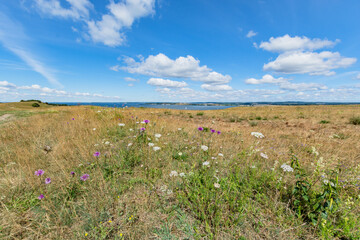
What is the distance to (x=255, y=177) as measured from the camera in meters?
2.18

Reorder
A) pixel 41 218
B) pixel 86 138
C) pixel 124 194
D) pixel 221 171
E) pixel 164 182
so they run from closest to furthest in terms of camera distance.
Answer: pixel 41 218 < pixel 124 194 < pixel 164 182 < pixel 221 171 < pixel 86 138

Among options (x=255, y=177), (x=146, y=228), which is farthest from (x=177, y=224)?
(x=255, y=177)

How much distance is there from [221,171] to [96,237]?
193 cm

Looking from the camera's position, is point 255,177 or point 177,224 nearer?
point 177,224

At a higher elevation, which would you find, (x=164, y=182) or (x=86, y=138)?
(x=86, y=138)

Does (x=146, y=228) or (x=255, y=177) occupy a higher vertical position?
(x=255, y=177)

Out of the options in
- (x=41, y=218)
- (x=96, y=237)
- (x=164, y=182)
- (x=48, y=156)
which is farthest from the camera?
(x=48, y=156)

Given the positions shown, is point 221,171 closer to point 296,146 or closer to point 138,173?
point 138,173

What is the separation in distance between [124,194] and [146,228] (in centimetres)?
68

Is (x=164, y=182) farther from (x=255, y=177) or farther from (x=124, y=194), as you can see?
(x=255, y=177)

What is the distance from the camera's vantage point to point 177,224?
1.54m

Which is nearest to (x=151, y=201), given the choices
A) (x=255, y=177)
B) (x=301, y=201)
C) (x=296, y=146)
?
(x=255, y=177)

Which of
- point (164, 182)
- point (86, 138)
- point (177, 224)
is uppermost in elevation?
point (86, 138)

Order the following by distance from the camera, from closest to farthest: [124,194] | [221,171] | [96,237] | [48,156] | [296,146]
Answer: [96,237] < [124,194] < [221,171] < [48,156] < [296,146]
